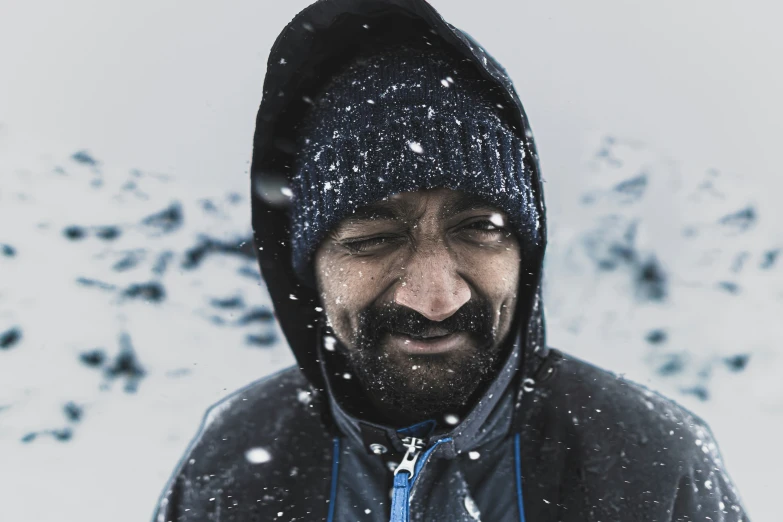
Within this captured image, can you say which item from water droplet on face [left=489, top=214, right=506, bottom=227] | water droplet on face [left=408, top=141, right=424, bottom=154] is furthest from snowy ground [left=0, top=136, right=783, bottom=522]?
water droplet on face [left=408, top=141, right=424, bottom=154]

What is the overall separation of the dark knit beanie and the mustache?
288 millimetres

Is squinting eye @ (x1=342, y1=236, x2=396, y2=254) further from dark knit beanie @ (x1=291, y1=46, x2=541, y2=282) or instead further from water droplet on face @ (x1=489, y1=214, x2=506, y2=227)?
water droplet on face @ (x1=489, y1=214, x2=506, y2=227)

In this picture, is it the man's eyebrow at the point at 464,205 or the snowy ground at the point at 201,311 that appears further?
the snowy ground at the point at 201,311

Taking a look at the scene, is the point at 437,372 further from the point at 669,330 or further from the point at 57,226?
the point at 57,226

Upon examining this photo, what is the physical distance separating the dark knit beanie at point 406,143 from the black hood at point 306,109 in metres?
0.06

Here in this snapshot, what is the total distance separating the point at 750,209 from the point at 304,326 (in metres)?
3.27

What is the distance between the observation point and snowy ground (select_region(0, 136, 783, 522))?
125 inches

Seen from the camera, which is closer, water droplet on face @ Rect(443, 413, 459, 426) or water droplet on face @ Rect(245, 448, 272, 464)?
water droplet on face @ Rect(443, 413, 459, 426)

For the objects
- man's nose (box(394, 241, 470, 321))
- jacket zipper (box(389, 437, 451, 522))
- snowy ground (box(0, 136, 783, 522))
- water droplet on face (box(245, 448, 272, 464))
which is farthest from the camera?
snowy ground (box(0, 136, 783, 522))

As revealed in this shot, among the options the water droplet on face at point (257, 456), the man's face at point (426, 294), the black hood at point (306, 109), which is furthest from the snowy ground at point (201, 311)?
the man's face at point (426, 294)

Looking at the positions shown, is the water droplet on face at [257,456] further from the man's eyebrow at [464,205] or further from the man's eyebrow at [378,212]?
the man's eyebrow at [464,205]

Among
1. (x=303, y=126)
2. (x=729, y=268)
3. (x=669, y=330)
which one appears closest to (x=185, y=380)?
(x=303, y=126)

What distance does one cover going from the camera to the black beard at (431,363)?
1.74 m

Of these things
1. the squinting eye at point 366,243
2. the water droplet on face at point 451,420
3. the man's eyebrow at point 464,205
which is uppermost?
the man's eyebrow at point 464,205
